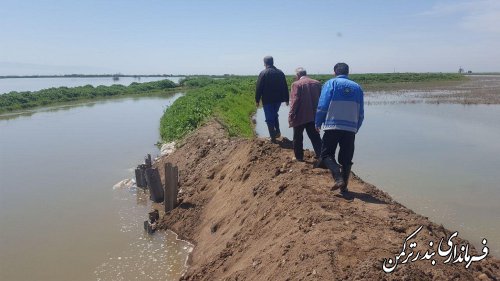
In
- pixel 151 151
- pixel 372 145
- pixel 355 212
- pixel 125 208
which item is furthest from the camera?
pixel 151 151

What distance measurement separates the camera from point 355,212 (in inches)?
207

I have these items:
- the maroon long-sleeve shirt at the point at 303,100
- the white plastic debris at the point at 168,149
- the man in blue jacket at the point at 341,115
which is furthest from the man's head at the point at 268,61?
the white plastic debris at the point at 168,149

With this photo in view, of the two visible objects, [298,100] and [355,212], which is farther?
[298,100]

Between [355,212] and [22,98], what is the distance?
44220mm

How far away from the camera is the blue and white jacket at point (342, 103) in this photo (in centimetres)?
→ 572

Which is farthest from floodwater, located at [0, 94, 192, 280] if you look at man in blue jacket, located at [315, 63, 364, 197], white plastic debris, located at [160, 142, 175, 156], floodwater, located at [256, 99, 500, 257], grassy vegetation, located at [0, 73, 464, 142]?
floodwater, located at [256, 99, 500, 257]

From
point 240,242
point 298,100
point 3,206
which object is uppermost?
point 298,100

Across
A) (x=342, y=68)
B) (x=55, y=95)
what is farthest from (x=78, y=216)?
(x=55, y=95)

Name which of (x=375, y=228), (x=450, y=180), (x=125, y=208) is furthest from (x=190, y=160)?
(x=375, y=228)

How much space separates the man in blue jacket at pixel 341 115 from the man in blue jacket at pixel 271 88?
2476 millimetres

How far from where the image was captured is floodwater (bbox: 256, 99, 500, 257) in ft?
29.2

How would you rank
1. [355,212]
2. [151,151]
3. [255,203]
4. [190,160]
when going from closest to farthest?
[355,212] < [255,203] < [190,160] < [151,151]

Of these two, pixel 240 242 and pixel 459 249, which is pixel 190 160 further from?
pixel 459 249

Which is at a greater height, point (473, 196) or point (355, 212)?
point (355, 212)
